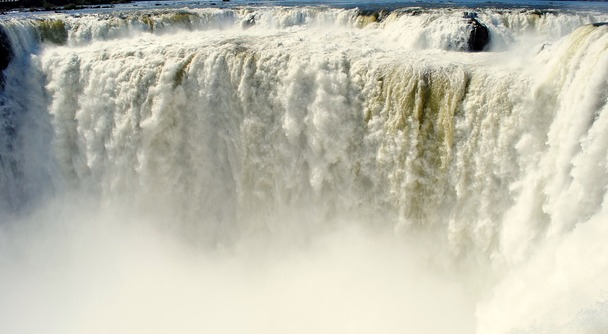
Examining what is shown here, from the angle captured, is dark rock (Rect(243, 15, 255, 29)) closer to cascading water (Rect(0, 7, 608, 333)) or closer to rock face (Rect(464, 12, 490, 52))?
cascading water (Rect(0, 7, 608, 333))

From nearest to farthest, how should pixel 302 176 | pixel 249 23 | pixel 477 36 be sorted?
pixel 302 176
pixel 477 36
pixel 249 23

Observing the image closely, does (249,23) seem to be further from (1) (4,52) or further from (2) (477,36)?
(2) (477,36)

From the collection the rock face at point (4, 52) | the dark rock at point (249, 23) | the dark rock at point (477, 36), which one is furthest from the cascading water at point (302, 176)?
the dark rock at point (249, 23)

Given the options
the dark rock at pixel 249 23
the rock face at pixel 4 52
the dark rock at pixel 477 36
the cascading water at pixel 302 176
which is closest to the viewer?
the cascading water at pixel 302 176

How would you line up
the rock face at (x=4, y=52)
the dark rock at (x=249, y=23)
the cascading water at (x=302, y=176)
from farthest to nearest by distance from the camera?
1. the dark rock at (x=249, y=23)
2. the rock face at (x=4, y=52)
3. the cascading water at (x=302, y=176)

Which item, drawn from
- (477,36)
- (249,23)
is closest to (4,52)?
(249,23)

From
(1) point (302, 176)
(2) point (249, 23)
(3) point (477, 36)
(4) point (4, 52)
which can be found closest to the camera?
(1) point (302, 176)

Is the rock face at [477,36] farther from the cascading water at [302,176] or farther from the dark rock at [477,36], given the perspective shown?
the cascading water at [302,176]
